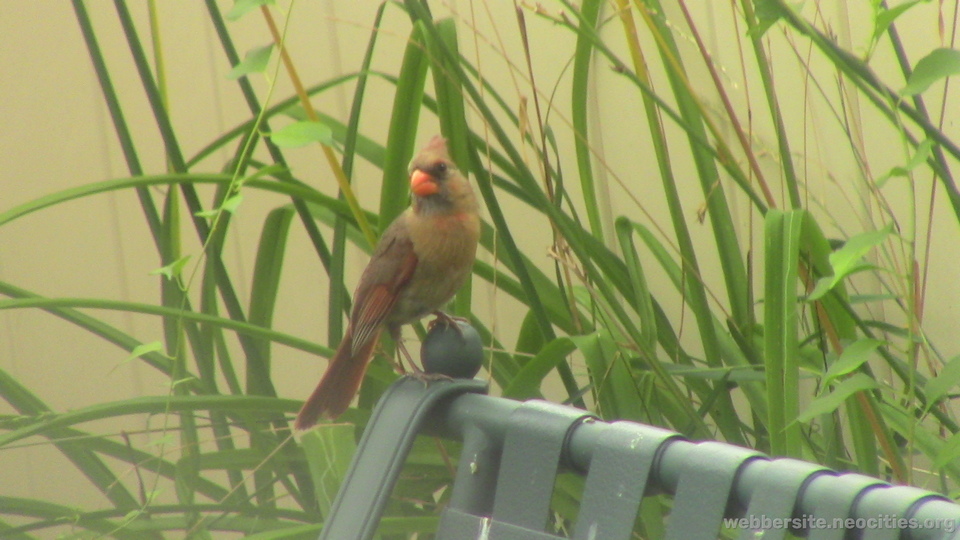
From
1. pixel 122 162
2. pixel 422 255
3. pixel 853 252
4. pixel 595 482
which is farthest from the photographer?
pixel 122 162

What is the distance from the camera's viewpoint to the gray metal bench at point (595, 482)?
57 centimetres

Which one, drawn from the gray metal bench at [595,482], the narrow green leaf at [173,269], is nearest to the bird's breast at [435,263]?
the narrow green leaf at [173,269]

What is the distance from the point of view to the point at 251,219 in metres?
2.01

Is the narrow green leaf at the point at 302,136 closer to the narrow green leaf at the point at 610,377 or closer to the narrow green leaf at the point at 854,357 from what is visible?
the narrow green leaf at the point at 610,377

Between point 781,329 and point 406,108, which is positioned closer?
point 781,329

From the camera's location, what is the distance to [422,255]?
1.22 m

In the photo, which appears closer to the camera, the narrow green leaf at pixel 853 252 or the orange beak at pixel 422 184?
the narrow green leaf at pixel 853 252

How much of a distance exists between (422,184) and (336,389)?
0.26 m

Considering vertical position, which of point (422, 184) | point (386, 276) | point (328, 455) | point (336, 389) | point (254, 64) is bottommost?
point (328, 455)

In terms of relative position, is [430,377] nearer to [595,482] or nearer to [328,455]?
[595,482]

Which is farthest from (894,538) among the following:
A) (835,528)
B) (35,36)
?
(35,36)

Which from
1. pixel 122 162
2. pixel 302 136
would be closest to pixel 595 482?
pixel 302 136

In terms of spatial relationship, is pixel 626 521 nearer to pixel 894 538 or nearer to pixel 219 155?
pixel 894 538

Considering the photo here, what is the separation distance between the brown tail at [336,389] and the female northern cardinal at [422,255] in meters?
0.02
